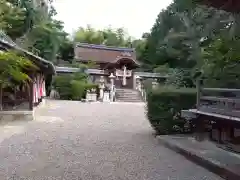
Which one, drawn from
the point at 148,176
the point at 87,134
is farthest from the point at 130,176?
the point at 87,134

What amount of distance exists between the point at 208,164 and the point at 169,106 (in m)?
2.43

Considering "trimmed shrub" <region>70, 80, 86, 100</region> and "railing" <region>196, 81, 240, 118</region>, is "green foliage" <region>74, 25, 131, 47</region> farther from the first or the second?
"railing" <region>196, 81, 240, 118</region>

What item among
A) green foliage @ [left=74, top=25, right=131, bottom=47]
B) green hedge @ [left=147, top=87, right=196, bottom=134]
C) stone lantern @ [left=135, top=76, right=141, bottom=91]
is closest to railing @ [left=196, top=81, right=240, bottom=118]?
green hedge @ [left=147, top=87, right=196, bottom=134]

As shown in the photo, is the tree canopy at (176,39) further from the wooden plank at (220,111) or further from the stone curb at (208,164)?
the stone curb at (208,164)

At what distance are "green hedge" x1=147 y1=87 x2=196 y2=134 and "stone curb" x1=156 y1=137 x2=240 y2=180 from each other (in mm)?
1008

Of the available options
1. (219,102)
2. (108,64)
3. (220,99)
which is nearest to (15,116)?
(219,102)

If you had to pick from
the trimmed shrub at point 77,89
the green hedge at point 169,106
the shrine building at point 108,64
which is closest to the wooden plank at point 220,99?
the green hedge at point 169,106

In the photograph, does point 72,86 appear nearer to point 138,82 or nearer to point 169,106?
point 138,82

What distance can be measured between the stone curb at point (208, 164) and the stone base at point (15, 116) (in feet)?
20.4

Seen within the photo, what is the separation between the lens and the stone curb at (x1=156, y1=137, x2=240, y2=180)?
442 cm

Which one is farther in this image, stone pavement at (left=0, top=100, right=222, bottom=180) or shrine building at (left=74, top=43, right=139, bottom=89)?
shrine building at (left=74, top=43, right=139, bottom=89)

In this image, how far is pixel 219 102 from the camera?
19.4ft

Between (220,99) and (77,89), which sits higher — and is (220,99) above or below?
below

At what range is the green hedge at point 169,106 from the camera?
7.27 meters
